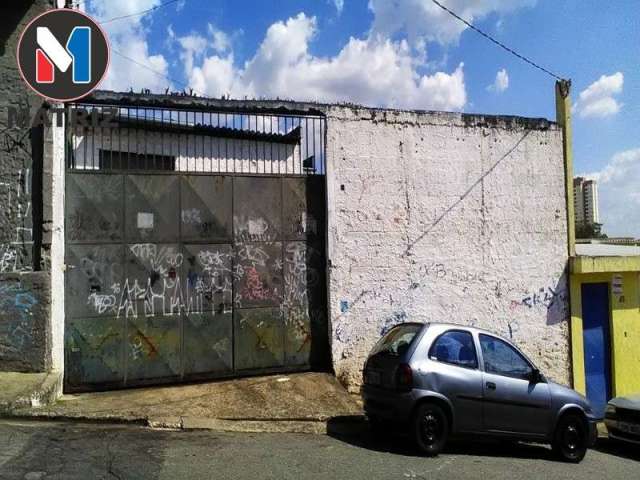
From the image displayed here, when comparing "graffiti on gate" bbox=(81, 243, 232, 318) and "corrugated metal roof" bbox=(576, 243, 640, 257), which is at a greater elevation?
"corrugated metal roof" bbox=(576, 243, 640, 257)

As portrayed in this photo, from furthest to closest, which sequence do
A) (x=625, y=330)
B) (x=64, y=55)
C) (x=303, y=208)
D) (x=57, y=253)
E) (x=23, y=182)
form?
(x=625, y=330)
(x=303, y=208)
(x=57, y=253)
(x=23, y=182)
(x=64, y=55)

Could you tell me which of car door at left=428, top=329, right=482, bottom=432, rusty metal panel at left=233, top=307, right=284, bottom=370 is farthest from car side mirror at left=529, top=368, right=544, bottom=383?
rusty metal panel at left=233, top=307, right=284, bottom=370

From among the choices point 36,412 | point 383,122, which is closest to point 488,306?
point 383,122

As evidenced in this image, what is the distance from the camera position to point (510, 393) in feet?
24.3

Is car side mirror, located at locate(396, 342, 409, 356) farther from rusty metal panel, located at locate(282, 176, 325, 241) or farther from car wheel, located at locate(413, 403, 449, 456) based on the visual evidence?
rusty metal panel, located at locate(282, 176, 325, 241)

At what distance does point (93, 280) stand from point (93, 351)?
1037 mm

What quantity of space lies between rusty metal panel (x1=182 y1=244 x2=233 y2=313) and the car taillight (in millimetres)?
3449

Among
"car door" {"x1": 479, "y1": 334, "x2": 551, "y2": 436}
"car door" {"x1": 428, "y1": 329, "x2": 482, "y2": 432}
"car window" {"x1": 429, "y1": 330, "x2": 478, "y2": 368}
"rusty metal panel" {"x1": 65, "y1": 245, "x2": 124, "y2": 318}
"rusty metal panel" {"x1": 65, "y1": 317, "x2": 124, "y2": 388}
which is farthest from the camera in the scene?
"rusty metal panel" {"x1": 65, "y1": 245, "x2": 124, "y2": 318}

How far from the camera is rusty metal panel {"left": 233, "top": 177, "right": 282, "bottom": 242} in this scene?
31.3 ft

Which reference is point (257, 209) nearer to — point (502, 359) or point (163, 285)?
point (163, 285)

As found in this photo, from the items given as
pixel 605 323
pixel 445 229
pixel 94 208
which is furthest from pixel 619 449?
pixel 94 208

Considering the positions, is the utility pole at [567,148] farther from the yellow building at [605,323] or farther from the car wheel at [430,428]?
the car wheel at [430,428]

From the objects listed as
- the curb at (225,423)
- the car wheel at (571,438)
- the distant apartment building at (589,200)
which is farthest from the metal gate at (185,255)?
the distant apartment building at (589,200)

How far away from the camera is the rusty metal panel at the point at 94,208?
338 inches
